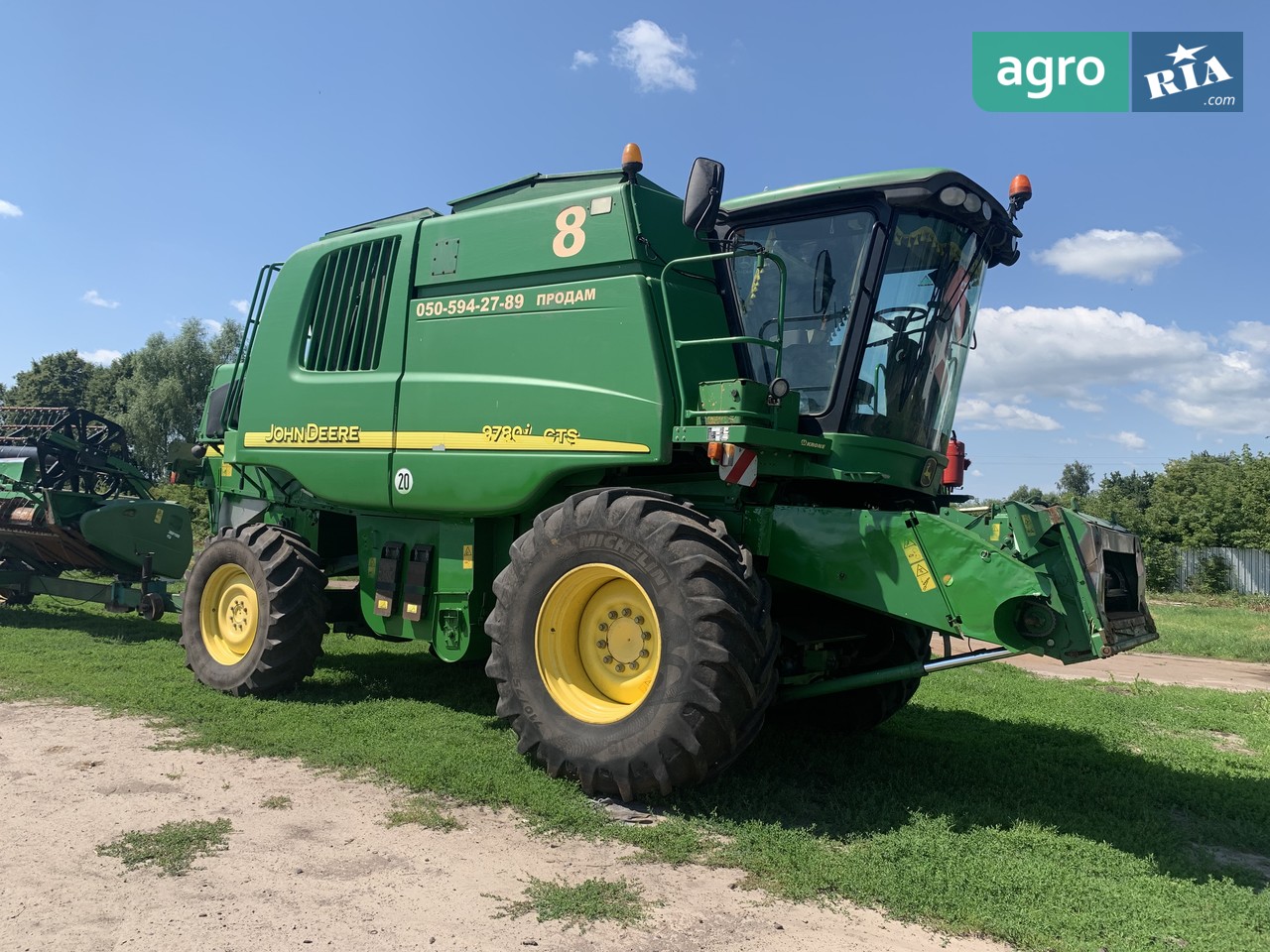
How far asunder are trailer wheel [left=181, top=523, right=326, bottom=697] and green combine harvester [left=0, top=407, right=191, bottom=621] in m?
2.17

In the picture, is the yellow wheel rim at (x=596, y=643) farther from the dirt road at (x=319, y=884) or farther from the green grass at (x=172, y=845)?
the green grass at (x=172, y=845)

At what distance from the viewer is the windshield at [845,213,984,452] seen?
17.9 ft

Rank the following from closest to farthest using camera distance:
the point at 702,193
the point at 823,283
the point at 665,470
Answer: the point at 702,193
the point at 823,283
the point at 665,470

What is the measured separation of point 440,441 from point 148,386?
148 ft

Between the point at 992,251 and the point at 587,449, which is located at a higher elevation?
the point at 992,251

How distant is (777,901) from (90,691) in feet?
18.7

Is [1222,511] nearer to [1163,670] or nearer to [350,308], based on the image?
[1163,670]

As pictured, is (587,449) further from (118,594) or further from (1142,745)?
(118,594)

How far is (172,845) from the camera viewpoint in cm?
407

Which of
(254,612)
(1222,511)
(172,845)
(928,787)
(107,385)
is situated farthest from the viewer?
(107,385)

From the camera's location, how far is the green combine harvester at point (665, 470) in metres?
4.62

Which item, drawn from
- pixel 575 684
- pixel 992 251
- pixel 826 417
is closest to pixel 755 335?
pixel 826 417

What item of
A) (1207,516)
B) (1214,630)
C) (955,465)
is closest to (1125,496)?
(1207,516)

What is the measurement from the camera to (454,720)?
21.0 feet
